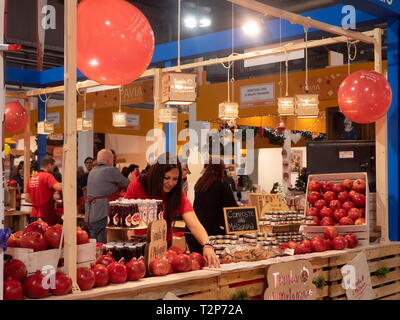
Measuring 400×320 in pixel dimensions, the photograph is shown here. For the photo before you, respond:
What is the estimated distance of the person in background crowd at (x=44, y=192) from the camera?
8.54 metres

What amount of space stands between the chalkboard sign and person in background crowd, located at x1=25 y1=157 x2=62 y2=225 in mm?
3636

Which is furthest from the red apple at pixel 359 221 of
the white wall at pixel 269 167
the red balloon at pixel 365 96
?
the white wall at pixel 269 167

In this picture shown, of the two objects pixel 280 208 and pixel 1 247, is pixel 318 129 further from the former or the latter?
pixel 1 247

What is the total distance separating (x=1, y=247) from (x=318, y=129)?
12136 millimetres

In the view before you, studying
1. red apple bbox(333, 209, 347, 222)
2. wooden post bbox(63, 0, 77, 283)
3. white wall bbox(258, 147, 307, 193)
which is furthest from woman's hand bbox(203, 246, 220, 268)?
white wall bbox(258, 147, 307, 193)

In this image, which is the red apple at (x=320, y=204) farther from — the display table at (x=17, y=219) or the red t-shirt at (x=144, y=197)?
the display table at (x=17, y=219)

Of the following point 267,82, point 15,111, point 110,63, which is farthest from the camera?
point 267,82

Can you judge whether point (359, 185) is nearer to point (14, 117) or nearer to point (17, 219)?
point (14, 117)

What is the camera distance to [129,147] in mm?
18375

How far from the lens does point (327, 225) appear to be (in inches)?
207

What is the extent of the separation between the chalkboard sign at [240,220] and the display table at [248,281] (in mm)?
1194

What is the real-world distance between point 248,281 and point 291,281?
36cm

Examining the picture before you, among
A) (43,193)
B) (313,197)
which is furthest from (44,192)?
(313,197)
